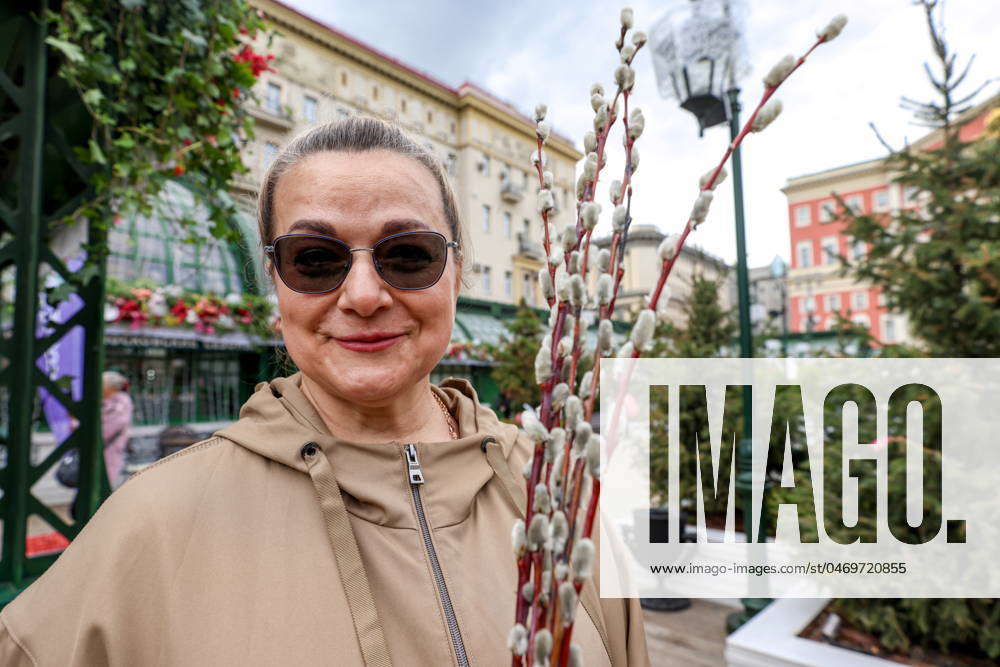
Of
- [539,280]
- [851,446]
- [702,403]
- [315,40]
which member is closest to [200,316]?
[702,403]

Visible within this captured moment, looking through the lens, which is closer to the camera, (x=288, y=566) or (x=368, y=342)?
(x=288, y=566)

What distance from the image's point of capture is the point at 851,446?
4.09 meters

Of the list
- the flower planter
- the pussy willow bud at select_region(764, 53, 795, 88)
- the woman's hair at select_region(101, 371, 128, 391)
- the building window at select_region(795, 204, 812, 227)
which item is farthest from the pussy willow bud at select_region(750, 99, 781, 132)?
the building window at select_region(795, 204, 812, 227)

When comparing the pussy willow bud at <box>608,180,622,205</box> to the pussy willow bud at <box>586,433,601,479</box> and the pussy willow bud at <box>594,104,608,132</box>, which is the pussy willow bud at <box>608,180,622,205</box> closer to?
the pussy willow bud at <box>594,104,608,132</box>

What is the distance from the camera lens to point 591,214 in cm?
61

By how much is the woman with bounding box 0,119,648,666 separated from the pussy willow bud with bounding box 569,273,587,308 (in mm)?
681

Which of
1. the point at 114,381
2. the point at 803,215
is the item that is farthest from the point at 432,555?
the point at 803,215

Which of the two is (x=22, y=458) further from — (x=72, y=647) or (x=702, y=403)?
(x=702, y=403)

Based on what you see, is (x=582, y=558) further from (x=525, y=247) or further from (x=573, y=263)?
(x=525, y=247)

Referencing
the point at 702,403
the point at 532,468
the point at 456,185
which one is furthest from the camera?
the point at 702,403

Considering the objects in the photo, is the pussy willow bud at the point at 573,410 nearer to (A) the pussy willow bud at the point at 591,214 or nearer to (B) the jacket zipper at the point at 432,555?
(A) the pussy willow bud at the point at 591,214

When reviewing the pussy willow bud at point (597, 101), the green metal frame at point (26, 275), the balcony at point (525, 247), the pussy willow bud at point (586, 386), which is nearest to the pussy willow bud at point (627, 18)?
the pussy willow bud at point (597, 101)

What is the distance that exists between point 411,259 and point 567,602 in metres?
0.83

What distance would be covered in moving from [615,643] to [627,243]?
101cm
